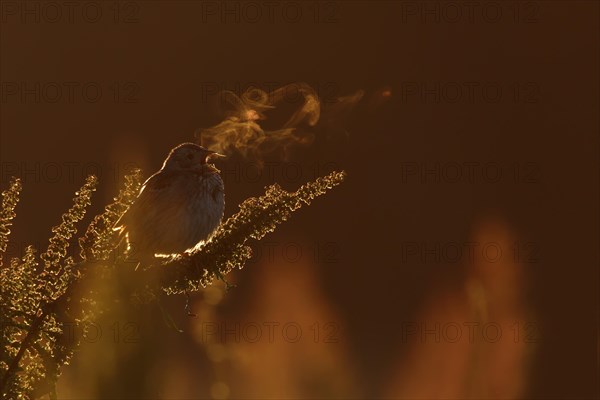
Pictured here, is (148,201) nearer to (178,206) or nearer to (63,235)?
(178,206)

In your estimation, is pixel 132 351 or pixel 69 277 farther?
pixel 69 277

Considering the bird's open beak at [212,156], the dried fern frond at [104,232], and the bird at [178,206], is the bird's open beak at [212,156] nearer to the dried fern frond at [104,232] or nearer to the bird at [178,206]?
the bird at [178,206]

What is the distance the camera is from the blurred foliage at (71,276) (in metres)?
2.48

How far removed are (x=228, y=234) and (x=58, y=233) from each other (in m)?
0.68

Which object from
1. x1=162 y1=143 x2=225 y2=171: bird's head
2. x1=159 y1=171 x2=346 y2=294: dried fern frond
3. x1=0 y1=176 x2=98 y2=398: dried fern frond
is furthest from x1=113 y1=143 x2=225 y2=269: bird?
x1=0 y1=176 x2=98 y2=398: dried fern frond

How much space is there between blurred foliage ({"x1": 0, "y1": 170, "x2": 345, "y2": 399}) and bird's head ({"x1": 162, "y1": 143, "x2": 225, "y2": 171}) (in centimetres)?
373

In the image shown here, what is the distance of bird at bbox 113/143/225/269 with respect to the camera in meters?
6.37

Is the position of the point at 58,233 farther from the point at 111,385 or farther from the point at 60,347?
the point at 111,385

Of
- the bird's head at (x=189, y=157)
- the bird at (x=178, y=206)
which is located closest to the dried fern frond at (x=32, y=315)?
the bird at (x=178, y=206)

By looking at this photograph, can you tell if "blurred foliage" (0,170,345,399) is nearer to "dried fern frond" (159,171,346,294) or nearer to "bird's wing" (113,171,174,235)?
"dried fern frond" (159,171,346,294)

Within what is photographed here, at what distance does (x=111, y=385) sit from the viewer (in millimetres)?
1428

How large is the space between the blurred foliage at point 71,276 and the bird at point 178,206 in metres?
2.89

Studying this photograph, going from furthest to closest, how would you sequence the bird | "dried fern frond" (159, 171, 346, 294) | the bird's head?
the bird's head → the bird → "dried fern frond" (159, 171, 346, 294)

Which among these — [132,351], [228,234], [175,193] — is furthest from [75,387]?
[175,193]
